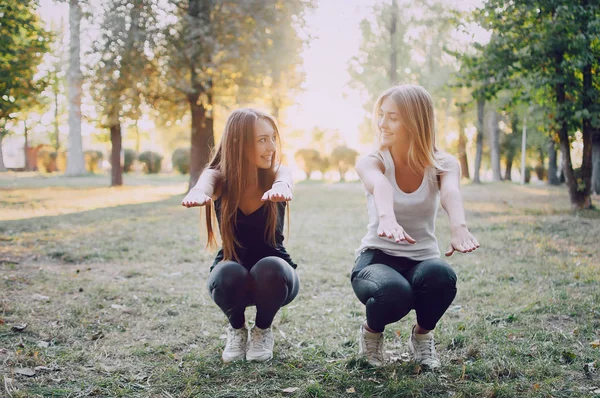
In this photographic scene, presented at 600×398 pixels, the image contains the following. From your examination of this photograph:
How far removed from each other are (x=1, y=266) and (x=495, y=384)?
5095 millimetres

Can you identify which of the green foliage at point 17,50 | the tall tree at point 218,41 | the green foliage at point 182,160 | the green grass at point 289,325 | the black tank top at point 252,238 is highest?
the tall tree at point 218,41

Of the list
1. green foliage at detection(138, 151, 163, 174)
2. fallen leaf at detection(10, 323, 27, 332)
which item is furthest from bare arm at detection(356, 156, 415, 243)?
green foliage at detection(138, 151, 163, 174)

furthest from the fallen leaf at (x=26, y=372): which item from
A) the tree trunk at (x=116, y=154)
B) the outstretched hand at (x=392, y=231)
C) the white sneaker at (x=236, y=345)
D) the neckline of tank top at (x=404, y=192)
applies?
the tree trunk at (x=116, y=154)

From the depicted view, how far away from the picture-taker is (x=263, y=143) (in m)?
3.13

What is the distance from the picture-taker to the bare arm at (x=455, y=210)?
8.25 ft

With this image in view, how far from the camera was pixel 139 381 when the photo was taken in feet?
9.06

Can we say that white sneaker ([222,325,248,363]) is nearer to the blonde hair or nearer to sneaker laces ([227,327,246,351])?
sneaker laces ([227,327,246,351])

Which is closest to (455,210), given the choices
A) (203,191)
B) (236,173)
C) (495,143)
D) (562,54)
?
(236,173)

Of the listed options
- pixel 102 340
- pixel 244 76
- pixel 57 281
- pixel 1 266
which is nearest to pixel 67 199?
pixel 244 76

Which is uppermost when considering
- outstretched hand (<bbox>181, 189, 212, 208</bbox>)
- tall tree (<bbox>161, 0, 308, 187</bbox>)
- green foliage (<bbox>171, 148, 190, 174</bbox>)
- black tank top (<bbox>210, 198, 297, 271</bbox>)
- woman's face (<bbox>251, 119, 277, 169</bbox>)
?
tall tree (<bbox>161, 0, 308, 187</bbox>)

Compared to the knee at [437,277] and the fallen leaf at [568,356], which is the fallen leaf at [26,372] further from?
the fallen leaf at [568,356]

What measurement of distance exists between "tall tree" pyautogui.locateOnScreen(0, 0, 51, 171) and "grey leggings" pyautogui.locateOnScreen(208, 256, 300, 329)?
5967 millimetres

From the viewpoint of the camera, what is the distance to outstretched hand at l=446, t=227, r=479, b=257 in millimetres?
2480

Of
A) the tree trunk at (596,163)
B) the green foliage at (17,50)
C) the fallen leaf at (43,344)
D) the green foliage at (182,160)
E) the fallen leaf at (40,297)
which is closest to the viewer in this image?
the fallen leaf at (43,344)
